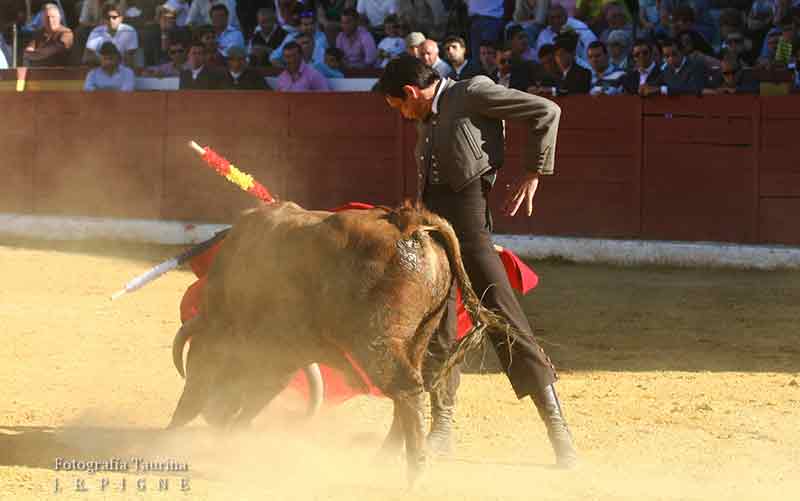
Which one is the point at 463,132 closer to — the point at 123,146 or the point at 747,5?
the point at 747,5

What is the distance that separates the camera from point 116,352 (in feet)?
18.4

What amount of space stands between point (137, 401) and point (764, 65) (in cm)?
550

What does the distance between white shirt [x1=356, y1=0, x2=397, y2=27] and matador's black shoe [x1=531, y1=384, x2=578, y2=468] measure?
22.6 feet

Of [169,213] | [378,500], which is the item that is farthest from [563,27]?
[378,500]

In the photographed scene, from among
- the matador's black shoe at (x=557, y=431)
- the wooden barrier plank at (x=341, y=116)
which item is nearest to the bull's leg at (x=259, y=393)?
the matador's black shoe at (x=557, y=431)

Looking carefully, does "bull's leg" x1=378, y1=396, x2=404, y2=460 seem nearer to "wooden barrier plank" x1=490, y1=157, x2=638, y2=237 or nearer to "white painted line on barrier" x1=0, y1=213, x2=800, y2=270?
"white painted line on barrier" x1=0, y1=213, x2=800, y2=270

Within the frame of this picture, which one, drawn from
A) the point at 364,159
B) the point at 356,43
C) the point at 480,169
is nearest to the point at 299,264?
the point at 480,169

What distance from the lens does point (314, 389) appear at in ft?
13.6

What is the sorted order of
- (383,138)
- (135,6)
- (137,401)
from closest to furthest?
(137,401), (383,138), (135,6)

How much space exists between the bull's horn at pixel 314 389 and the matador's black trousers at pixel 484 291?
1.55 feet

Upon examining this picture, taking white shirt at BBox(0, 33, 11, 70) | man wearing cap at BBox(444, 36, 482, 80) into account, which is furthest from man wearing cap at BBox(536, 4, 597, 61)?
white shirt at BBox(0, 33, 11, 70)

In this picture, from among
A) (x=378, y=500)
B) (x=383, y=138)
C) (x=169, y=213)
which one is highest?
(x=378, y=500)

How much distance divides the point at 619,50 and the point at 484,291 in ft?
17.7

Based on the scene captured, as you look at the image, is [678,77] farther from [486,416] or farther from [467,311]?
[467,311]
